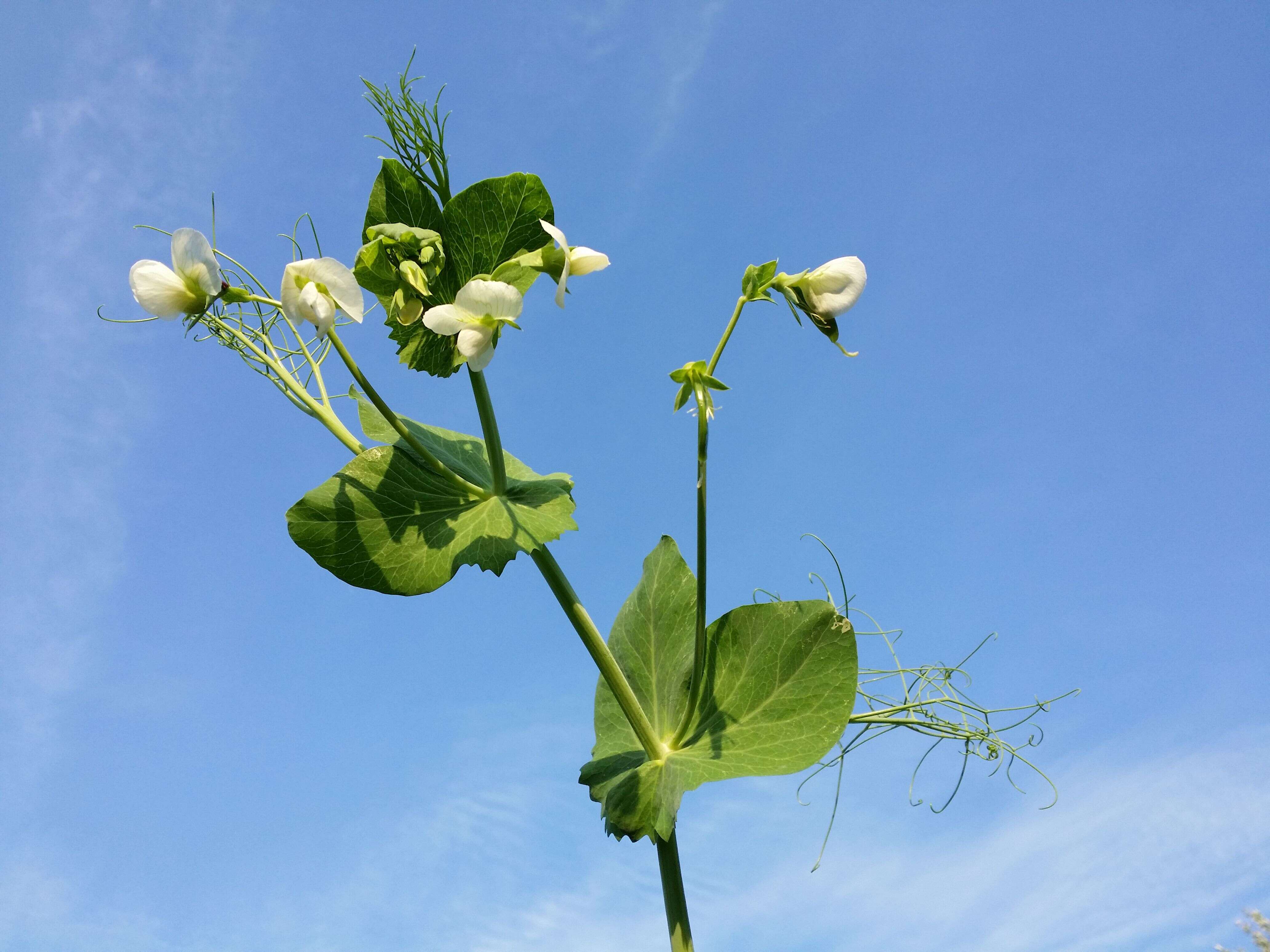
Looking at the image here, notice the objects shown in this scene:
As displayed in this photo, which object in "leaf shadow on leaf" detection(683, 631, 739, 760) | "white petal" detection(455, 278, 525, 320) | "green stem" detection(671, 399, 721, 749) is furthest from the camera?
"leaf shadow on leaf" detection(683, 631, 739, 760)

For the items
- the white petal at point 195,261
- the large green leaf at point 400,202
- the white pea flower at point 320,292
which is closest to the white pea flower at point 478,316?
the white pea flower at point 320,292

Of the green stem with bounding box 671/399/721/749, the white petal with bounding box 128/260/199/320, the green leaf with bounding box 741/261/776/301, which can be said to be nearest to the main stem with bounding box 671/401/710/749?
the green stem with bounding box 671/399/721/749

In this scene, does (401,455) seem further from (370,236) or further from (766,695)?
(766,695)

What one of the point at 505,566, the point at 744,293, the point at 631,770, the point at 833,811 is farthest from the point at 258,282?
the point at 833,811

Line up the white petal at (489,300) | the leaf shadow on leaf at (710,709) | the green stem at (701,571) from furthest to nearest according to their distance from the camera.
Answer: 1. the leaf shadow on leaf at (710,709)
2. the green stem at (701,571)
3. the white petal at (489,300)

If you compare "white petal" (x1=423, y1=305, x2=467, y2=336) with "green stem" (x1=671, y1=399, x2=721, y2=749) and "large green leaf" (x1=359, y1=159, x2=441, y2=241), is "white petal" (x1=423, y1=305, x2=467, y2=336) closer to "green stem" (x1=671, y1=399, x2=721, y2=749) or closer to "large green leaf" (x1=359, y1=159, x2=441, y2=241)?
"large green leaf" (x1=359, y1=159, x2=441, y2=241)

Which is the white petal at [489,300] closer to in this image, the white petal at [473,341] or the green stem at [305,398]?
the white petal at [473,341]

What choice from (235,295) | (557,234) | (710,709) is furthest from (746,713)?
(235,295)
